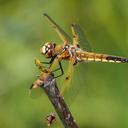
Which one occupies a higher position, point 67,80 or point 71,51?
point 71,51

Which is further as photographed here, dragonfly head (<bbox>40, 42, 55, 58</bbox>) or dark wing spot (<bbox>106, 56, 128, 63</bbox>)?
dark wing spot (<bbox>106, 56, 128, 63</bbox>)

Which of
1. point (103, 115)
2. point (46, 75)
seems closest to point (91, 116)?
point (103, 115)

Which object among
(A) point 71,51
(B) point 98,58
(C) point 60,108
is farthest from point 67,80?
(C) point 60,108

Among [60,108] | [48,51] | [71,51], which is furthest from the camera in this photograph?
[71,51]

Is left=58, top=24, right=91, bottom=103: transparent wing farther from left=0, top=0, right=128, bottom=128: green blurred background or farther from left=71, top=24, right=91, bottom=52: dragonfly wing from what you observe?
left=0, top=0, right=128, bottom=128: green blurred background

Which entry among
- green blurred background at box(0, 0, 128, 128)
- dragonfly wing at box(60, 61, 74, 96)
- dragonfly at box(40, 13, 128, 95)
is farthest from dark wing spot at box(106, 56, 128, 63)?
dragonfly wing at box(60, 61, 74, 96)

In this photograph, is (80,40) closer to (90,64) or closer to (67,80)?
(90,64)

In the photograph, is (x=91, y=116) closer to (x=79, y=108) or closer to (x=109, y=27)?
(x=79, y=108)
